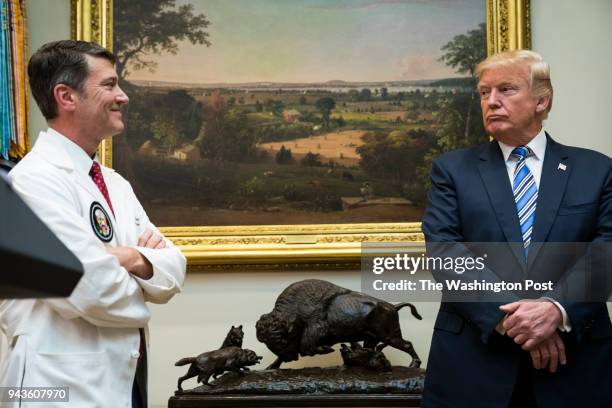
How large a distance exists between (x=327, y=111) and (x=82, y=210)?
2930 millimetres

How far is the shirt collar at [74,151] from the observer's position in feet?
9.82

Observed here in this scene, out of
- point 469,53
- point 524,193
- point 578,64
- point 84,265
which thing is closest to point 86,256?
point 84,265

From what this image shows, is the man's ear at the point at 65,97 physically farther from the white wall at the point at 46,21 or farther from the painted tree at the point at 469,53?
the painted tree at the point at 469,53

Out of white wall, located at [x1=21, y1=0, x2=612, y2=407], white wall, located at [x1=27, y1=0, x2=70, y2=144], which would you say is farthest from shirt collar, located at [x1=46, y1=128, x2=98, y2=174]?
white wall, located at [x1=27, y1=0, x2=70, y2=144]

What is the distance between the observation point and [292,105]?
559 centimetres

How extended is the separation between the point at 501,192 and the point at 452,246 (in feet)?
1.02

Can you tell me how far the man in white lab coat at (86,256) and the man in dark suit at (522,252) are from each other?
115 cm

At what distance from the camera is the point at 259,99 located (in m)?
5.60

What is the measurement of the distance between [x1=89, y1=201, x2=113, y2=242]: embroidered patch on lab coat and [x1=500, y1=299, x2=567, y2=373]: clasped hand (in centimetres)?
150

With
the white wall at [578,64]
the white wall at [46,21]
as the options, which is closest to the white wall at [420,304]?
the white wall at [578,64]

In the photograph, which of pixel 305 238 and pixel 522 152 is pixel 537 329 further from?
pixel 305 238

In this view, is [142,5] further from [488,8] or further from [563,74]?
[563,74]

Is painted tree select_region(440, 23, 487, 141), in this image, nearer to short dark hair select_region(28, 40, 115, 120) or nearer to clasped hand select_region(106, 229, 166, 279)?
short dark hair select_region(28, 40, 115, 120)

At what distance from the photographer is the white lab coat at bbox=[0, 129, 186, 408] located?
2.63 meters
